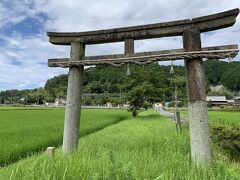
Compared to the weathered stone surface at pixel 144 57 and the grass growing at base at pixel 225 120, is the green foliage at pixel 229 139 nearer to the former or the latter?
the grass growing at base at pixel 225 120

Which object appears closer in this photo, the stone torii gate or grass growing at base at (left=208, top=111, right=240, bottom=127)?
the stone torii gate

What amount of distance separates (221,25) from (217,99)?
280 feet

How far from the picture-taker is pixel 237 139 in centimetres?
657

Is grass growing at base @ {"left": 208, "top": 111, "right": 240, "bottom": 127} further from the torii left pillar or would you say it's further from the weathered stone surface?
the torii left pillar

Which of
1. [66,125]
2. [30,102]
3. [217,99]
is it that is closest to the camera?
[66,125]

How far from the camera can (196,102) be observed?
5297 millimetres

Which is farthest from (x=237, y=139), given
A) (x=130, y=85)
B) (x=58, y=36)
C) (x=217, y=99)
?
(x=217, y=99)

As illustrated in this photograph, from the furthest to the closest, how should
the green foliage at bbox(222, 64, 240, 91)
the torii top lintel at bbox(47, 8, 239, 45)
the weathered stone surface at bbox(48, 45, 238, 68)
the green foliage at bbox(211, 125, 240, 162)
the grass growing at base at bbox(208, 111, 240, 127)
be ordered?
the green foliage at bbox(222, 64, 240, 91)
the grass growing at base at bbox(208, 111, 240, 127)
the green foliage at bbox(211, 125, 240, 162)
the torii top lintel at bbox(47, 8, 239, 45)
the weathered stone surface at bbox(48, 45, 238, 68)

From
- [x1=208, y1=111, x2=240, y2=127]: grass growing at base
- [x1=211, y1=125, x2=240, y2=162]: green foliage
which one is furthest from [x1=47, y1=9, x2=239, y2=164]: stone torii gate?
[x1=208, y1=111, x2=240, y2=127]: grass growing at base

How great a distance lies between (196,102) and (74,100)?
9.06 feet

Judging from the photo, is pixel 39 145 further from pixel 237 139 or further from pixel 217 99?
pixel 217 99

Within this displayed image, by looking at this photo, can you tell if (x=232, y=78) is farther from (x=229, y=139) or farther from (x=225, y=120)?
(x=229, y=139)

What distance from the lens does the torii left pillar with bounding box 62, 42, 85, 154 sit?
639 centimetres

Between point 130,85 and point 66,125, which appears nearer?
point 66,125
